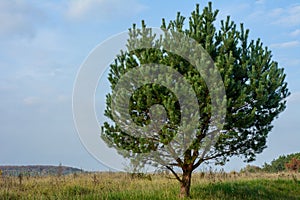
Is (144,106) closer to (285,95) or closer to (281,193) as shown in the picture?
(285,95)

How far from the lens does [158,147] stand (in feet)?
31.3

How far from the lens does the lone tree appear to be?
29.0ft

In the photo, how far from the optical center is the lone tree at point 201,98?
8828mm

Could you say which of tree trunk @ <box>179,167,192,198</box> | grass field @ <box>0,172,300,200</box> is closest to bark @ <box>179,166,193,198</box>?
tree trunk @ <box>179,167,192,198</box>

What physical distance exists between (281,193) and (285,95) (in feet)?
17.8

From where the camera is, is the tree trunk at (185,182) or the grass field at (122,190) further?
the tree trunk at (185,182)

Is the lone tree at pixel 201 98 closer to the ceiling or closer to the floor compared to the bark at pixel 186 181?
closer to the ceiling

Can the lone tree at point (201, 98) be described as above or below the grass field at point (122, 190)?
above

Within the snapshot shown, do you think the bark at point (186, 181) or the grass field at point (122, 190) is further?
the bark at point (186, 181)

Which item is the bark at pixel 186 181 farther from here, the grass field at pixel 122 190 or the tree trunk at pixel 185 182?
the grass field at pixel 122 190

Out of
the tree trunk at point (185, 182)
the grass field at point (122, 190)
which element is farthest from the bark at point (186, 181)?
the grass field at point (122, 190)

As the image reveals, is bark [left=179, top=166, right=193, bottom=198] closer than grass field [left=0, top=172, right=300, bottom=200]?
No

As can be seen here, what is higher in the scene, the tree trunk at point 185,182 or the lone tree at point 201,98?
the lone tree at point 201,98

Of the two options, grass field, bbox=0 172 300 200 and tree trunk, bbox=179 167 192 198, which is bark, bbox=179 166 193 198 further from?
grass field, bbox=0 172 300 200
